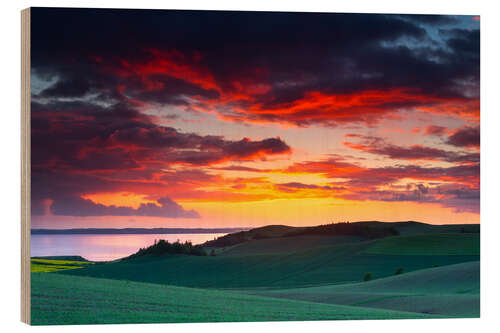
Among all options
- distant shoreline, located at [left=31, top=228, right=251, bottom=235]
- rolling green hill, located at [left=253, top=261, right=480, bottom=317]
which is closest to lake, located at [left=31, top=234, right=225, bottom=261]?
distant shoreline, located at [left=31, top=228, right=251, bottom=235]

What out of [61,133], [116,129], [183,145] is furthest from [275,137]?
[61,133]

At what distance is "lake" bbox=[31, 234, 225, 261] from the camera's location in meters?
13.6

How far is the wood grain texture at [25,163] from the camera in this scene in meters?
13.0

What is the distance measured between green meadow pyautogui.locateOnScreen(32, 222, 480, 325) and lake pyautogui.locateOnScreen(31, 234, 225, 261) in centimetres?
29

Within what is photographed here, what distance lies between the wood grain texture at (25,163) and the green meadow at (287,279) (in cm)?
28

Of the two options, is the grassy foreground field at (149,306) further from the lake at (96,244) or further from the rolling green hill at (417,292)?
the rolling green hill at (417,292)

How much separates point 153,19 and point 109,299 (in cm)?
539

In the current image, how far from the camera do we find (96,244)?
14.4m

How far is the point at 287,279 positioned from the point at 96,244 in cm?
431

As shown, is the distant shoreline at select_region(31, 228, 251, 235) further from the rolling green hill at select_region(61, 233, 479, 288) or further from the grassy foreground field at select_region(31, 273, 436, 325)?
the grassy foreground field at select_region(31, 273, 436, 325)

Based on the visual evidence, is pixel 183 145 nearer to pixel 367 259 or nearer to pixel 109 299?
pixel 109 299

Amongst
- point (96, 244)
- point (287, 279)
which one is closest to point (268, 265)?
point (287, 279)

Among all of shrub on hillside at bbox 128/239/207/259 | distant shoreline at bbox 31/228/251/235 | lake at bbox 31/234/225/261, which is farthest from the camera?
shrub on hillside at bbox 128/239/207/259

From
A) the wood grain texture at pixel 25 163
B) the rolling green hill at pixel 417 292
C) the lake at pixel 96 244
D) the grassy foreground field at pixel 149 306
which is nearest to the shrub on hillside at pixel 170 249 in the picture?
the lake at pixel 96 244
